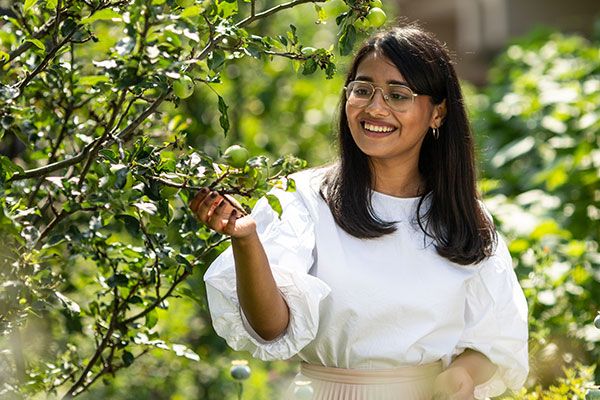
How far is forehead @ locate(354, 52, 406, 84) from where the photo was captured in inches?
102

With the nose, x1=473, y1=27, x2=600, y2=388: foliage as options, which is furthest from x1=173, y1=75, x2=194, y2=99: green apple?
x1=473, y1=27, x2=600, y2=388: foliage

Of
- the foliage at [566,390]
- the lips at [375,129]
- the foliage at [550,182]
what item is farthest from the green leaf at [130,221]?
the foliage at [550,182]

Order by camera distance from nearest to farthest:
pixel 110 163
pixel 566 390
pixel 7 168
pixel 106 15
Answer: pixel 106 15 < pixel 110 163 < pixel 7 168 < pixel 566 390

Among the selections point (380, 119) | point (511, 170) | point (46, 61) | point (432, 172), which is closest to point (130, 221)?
point (46, 61)

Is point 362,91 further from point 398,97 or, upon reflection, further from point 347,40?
point 347,40

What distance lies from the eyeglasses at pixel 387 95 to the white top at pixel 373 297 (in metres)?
0.23

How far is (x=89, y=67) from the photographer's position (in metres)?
3.38

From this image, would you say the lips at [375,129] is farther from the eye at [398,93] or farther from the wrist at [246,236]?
the wrist at [246,236]

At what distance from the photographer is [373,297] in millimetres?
2500

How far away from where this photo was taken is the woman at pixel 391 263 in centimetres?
237

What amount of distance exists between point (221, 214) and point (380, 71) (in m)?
0.71

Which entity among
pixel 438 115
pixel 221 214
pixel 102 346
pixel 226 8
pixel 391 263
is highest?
pixel 226 8

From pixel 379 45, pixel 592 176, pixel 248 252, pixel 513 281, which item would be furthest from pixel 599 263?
pixel 248 252

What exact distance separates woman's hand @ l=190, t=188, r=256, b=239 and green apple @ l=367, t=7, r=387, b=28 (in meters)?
0.45
